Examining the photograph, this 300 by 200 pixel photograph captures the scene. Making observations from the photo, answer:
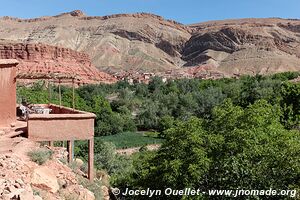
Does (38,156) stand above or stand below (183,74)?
above

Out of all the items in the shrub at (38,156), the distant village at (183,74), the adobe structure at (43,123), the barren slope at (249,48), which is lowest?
the distant village at (183,74)

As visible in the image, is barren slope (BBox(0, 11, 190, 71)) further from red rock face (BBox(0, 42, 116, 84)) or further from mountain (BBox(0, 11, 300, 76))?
red rock face (BBox(0, 42, 116, 84))

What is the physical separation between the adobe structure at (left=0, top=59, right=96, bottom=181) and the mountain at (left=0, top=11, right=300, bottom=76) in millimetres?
87845

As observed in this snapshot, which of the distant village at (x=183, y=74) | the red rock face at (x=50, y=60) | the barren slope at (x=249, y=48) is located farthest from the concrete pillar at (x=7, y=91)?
the barren slope at (x=249, y=48)

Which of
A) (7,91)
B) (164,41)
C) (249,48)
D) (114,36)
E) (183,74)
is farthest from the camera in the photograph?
(164,41)

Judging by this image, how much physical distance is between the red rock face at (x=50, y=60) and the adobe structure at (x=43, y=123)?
67.2 metres

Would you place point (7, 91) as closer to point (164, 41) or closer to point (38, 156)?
point (38, 156)

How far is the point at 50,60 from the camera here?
87.9 metres

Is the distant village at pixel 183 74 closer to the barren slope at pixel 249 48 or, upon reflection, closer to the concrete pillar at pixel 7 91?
the barren slope at pixel 249 48

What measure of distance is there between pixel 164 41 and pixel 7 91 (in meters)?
127

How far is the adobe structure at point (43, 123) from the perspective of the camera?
1138 cm

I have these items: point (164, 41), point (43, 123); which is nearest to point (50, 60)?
point (164, 41)

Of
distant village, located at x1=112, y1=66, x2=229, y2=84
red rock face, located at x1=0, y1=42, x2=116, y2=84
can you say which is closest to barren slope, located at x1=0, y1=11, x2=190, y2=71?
distant village, located at x1=112, y1=66, x2=229, y2=84

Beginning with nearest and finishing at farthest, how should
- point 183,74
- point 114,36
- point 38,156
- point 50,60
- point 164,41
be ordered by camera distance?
point 38,156
point 50,60
point 183,74
point 114,36
point 164,41
